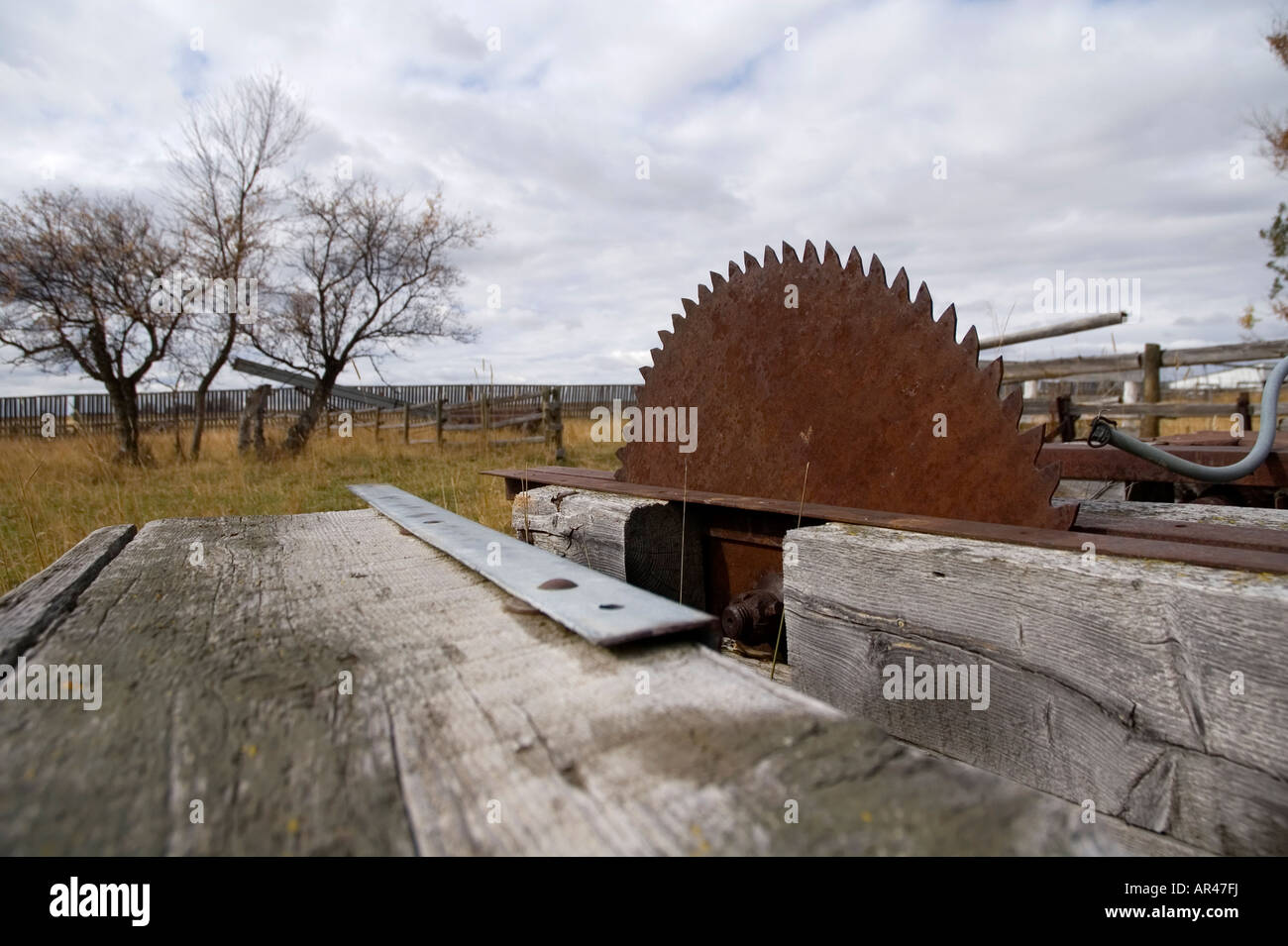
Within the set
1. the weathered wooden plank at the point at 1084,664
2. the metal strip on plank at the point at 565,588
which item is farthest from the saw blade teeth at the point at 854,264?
the metal strip on plank at the point at 565,588

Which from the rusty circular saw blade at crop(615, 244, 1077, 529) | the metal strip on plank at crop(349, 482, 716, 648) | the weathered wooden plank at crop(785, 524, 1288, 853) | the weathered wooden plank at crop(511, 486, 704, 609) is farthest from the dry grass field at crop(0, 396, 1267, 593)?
the weathered wooden plank at crop(785, 524, 1288, 853)

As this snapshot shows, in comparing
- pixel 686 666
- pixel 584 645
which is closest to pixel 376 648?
pixel 584 645

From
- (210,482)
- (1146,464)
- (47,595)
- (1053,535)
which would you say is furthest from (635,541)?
(210,482)

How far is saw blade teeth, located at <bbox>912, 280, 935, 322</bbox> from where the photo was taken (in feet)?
5.69

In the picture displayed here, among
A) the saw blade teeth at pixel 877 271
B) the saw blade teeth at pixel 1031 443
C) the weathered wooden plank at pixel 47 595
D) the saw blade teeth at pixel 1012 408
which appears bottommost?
the weathered wooden plank at pixel 47 595

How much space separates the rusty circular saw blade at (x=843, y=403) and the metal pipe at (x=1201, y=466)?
Result: 256 mm

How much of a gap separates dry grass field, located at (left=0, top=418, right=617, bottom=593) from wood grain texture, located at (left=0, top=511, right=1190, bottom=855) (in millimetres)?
3195

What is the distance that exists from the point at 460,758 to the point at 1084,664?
0.94m

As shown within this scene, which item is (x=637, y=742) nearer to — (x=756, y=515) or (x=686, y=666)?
(x=686, y=666)

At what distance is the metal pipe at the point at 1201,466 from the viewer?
66.6 inches

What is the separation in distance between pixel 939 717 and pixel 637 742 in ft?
2.92

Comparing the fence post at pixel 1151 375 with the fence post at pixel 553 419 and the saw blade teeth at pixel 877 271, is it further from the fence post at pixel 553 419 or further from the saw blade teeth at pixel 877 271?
the fence post at pixel 553 419

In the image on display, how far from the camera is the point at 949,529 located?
1361 mm
